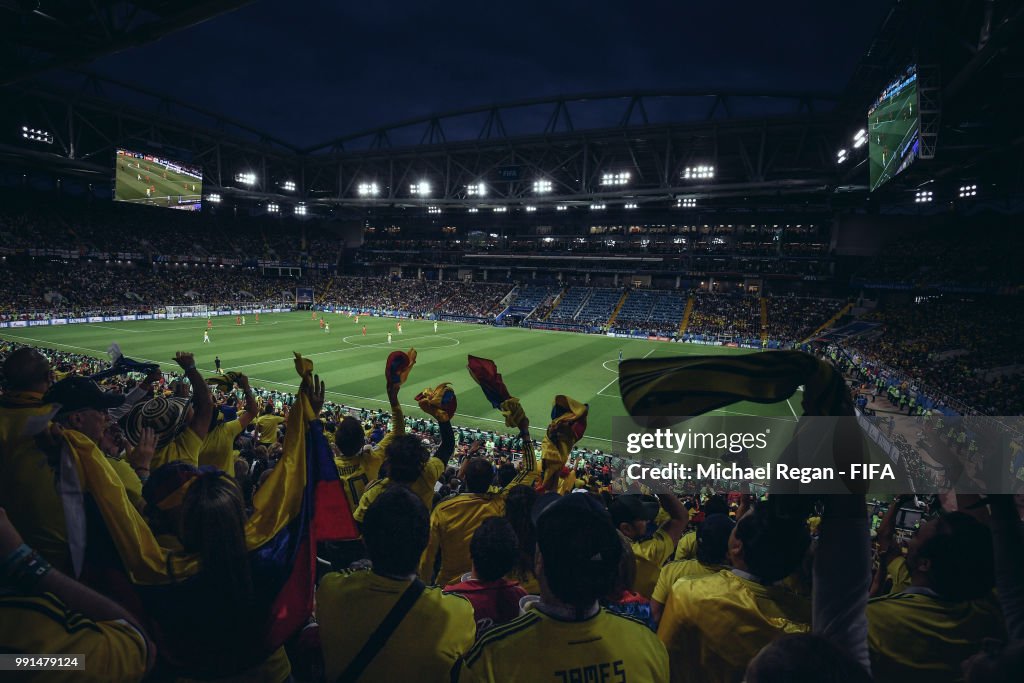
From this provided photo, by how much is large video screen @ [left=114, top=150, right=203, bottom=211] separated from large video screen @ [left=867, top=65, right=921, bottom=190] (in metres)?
58.7

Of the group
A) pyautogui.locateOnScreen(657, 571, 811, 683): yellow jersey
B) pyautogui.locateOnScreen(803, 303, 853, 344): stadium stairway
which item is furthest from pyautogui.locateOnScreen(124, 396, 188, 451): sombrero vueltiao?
pyautogui.locateOnScreen(803, 303, 853, 344): stadium stairway

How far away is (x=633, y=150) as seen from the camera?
54844 mm

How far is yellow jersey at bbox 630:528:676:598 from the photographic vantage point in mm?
4059

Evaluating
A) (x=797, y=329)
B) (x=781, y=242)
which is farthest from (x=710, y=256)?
(x=797, y=329)

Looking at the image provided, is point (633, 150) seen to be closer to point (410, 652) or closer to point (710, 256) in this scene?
point (710, 256)

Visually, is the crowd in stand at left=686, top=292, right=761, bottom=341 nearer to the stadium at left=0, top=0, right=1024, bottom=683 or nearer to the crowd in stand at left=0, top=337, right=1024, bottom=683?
the stadium at left=0, top=0, right=1024, bottom=683

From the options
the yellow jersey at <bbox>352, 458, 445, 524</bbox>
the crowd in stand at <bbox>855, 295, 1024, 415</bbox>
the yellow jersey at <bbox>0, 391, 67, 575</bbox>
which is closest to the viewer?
the yellow jersey at <bbox>0, 391, 67, 575</bbox>

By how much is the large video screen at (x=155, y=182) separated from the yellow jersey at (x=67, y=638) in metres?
56.6

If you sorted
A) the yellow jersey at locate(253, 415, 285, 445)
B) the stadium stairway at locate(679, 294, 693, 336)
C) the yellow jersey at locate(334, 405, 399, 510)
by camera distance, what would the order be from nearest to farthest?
1. the yellow jersey at locate(334, 405, 399, 510)
2. the yellow jersey at locate(253, 415, 285, 445)
3. the stadium stairway at locate(679, 294, 693, 336)

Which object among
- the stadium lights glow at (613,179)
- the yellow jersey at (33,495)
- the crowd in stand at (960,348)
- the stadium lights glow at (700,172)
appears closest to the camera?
the yellow jersey at (33,495)

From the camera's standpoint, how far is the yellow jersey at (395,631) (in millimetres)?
2482

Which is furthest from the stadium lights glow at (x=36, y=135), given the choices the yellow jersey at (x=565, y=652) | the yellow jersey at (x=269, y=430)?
the yellow jersey at (x=565, y=652)

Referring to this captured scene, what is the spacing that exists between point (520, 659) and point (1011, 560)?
265cm

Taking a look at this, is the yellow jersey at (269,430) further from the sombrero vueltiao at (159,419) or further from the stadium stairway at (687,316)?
the stadium stairway at (687,316)
